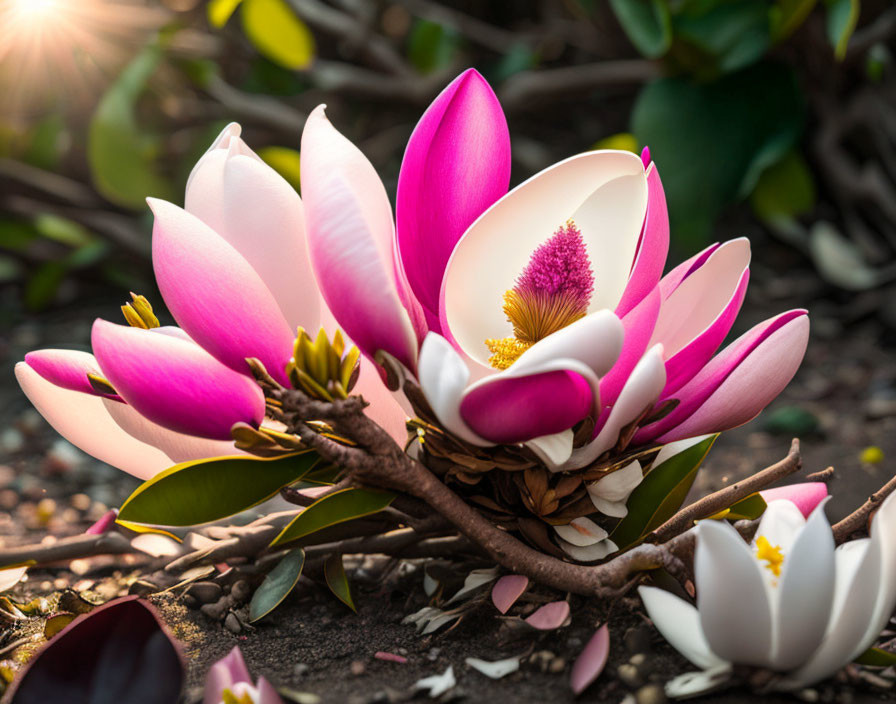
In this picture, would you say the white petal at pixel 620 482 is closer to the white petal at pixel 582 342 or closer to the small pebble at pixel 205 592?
the white petal at pixel 582 342

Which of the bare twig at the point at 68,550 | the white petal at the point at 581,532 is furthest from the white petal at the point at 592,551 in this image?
the bare twig at the point at 68,550

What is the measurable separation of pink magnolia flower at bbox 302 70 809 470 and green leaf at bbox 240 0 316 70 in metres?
0.90

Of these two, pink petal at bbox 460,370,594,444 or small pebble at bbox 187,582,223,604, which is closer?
pink petal at bbox 460,370,594,444

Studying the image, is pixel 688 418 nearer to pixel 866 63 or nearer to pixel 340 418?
pixel 340 418

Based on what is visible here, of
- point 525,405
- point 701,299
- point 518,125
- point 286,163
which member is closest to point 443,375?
point 525,405

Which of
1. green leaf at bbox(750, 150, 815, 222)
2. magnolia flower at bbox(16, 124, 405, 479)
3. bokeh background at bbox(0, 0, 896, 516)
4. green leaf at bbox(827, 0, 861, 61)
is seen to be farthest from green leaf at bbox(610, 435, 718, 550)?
green leaf at bbox(750, 150, 815, 222)

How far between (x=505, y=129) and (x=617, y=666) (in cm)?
21

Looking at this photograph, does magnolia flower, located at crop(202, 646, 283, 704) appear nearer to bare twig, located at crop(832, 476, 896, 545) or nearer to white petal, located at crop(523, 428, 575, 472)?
white petal, located at crop(523, 428, 575, 472)

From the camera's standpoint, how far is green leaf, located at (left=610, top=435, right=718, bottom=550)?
1.14ft

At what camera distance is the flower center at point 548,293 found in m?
0.33

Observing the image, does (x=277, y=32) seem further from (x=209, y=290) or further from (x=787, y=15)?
(x=209, y=290)

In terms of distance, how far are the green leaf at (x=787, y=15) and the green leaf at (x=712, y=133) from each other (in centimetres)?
6

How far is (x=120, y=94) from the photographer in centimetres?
108

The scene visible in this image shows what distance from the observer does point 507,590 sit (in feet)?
1.10
